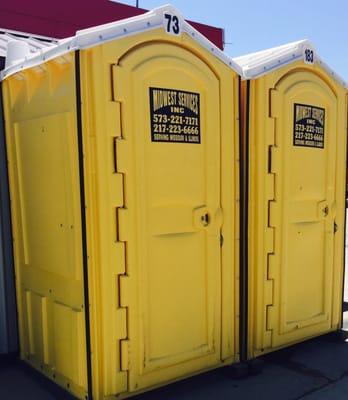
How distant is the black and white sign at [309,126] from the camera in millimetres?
3738

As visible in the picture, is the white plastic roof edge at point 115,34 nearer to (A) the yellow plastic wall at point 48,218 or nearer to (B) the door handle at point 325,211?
(A) the yellow plastic wall at point 48,218

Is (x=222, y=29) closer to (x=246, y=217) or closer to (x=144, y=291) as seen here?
(x=246, y=217)

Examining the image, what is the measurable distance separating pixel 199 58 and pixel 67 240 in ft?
4.86

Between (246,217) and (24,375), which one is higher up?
(246,217)

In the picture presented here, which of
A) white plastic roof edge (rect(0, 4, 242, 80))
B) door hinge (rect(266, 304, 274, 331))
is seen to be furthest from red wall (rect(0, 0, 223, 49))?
door hinge (rect(266, 304, 274, 331))

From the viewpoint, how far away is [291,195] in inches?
147

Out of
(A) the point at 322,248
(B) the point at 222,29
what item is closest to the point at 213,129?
(A) the point at 322,248

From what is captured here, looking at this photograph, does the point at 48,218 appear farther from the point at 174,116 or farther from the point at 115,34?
the point at 115,34

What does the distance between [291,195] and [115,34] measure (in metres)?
1.85

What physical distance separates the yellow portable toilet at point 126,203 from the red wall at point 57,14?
563cm

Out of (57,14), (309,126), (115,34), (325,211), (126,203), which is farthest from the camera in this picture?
(57,14)

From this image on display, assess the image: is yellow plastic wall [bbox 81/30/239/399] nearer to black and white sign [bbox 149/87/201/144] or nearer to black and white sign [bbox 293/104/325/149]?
black and white sign [bbox 149/87/201/144]

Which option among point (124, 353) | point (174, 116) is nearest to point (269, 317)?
point (124, 353)

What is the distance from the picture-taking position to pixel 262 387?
339 centimetres
